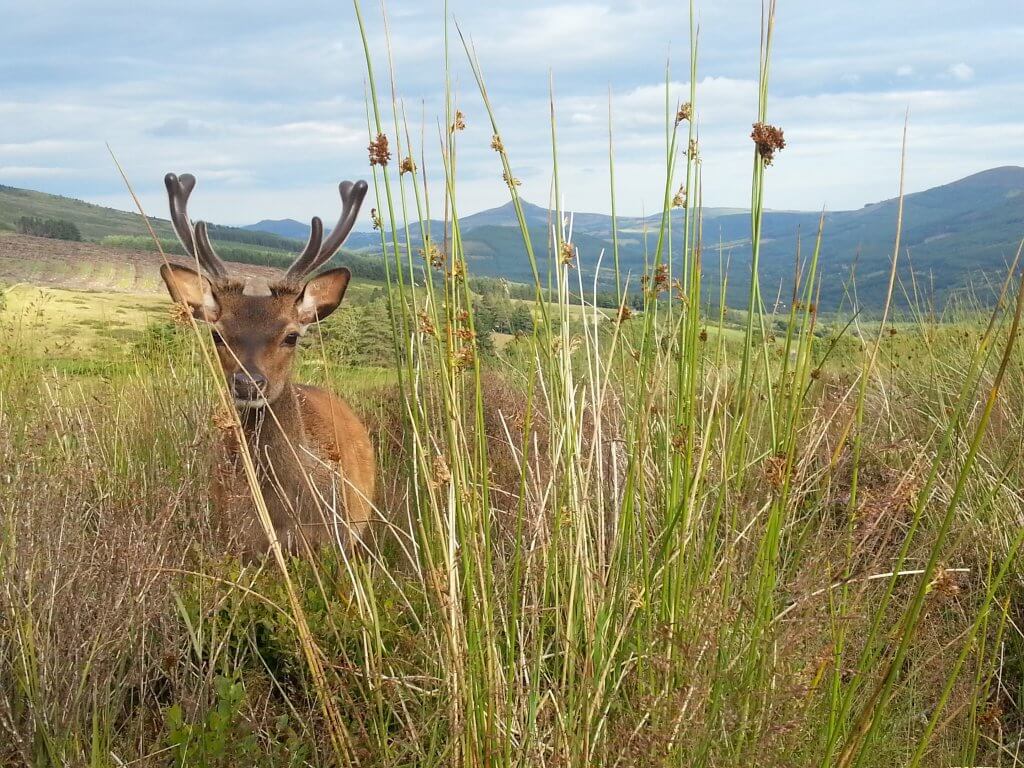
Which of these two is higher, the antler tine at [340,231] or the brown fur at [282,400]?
the antler tine at [340,231]

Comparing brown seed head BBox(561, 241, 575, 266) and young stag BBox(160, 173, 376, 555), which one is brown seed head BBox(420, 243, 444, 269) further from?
young stag BBox(160, 173, 376, 555)

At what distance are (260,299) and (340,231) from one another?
852 millimetres

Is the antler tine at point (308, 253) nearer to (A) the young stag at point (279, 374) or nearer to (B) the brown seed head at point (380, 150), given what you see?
(A) the young stag at point (279, 374)

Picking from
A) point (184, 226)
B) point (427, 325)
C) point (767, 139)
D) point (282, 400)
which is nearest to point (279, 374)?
point (282, 400)

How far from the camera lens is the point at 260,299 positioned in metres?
4.02

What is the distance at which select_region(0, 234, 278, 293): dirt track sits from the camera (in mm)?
11516

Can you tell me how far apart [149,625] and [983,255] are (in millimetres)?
187967

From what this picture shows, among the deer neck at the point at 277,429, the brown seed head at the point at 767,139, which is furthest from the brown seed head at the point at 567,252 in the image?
the deer neck at the point at 277,429

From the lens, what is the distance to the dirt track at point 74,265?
11516mm

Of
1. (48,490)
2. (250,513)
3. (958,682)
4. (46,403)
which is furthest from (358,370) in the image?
(958,682)

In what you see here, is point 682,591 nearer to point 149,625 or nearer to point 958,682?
point 958,682

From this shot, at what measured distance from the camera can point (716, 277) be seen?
8.79 ft

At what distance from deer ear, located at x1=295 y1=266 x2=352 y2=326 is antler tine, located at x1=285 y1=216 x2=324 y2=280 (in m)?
0.25

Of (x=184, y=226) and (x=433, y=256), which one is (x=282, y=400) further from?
(x=433, y=256)
